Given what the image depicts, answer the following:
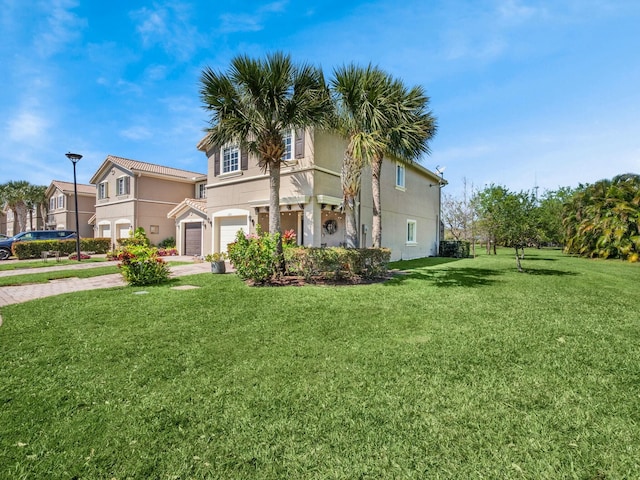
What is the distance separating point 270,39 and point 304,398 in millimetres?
12097

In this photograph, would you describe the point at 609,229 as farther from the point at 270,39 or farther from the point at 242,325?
the point at 242,325

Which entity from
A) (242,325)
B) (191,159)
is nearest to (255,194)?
(191,159)

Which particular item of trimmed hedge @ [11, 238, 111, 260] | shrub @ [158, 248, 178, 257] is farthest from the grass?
trimmed hedge @ [11, 238, 111, 260]

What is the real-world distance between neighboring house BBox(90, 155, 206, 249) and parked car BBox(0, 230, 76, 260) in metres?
3.37

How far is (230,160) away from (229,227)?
388cm

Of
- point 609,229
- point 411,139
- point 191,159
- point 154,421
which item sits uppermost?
point 191,159

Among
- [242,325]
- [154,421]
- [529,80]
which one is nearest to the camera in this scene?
[154,421]

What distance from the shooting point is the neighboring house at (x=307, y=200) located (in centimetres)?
1397

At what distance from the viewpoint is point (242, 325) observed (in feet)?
19.4

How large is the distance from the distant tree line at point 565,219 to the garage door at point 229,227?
12603 millimetres

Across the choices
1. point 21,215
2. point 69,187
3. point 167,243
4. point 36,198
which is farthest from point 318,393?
point 21,215

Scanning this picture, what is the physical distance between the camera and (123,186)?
25875 mm

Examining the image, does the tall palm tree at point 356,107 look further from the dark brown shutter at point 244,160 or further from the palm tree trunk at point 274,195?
the dark brown shutter at point 244,160

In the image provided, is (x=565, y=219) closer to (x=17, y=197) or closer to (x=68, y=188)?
(x=68, y=188)
